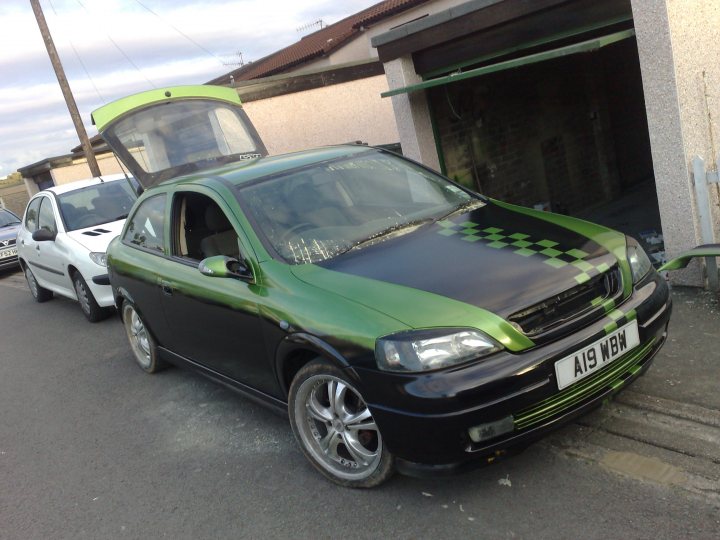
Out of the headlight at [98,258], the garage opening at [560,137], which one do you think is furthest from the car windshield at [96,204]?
the garage opening at [560,137]

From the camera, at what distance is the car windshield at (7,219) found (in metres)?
17.1

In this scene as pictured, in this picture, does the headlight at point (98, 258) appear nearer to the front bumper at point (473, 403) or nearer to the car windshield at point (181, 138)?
the car windshield at point (181, 138)

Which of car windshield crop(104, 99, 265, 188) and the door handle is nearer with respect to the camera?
the door handle

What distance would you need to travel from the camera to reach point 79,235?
28.1 ft

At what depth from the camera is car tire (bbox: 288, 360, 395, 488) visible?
11.3 feet

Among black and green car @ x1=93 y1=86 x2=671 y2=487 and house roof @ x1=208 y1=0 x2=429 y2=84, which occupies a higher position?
house roof @ x1=208 y1=0 x2=429 y2=84

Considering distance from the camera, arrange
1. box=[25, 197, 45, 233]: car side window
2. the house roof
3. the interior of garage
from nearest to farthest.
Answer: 1. the interior of garage
2. box=[25, 197, 45, 233]: car side window
3. the house roof

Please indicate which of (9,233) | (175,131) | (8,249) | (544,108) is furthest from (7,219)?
(544,108)

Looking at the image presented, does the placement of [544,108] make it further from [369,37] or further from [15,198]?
[15,198]

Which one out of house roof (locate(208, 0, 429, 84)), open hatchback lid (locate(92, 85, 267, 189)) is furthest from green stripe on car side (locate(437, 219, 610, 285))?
house roof (locate(208, 0, 429, 84))

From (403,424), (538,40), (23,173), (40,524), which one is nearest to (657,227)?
(538,40)

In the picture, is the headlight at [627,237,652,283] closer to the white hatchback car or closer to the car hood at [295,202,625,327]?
the car hood at [295,202,625,327]

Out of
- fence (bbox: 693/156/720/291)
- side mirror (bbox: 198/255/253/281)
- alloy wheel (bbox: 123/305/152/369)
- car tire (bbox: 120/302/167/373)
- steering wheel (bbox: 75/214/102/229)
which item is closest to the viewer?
side mirror (bbox: 198/255/253/281)

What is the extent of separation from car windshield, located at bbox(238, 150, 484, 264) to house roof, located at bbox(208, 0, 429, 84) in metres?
21.8
